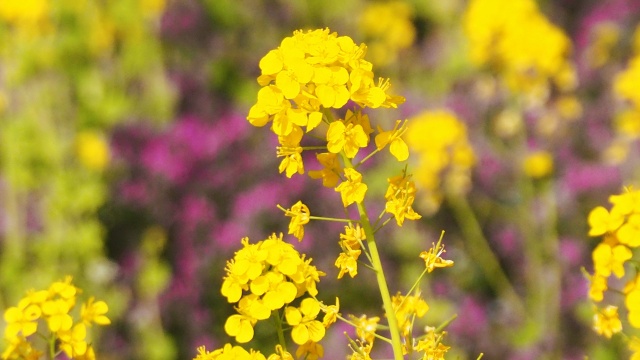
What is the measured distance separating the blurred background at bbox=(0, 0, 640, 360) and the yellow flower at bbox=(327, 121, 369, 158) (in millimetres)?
1597

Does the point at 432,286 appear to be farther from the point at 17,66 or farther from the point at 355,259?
the point at 355,259

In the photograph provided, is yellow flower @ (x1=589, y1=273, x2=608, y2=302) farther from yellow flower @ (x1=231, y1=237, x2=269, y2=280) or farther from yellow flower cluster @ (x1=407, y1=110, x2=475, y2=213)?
yellow flower cluster @ (x1=407, y1=110, x2=475, y2=213)

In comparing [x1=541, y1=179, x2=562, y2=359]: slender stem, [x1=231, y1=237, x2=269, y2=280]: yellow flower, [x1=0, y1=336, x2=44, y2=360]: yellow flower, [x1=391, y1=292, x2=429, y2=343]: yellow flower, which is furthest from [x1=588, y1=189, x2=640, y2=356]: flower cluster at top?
[x1=541, y1=179, x2=562, y2=359]: slender stem

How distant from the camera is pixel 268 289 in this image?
100 centimetres

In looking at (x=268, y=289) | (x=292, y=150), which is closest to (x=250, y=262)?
(x=268, y=289)

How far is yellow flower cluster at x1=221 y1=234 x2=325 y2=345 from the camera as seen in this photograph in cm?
99

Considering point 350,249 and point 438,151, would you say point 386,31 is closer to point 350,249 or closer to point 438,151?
point 438,151

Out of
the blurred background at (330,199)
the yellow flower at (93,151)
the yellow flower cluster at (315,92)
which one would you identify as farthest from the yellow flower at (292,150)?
the yellow flower at (93,151)

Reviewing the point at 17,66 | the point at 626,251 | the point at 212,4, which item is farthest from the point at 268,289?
the point at 212,4

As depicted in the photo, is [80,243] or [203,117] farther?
[203,117]

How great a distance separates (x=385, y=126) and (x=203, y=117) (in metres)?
0.77

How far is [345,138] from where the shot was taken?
1000 mm

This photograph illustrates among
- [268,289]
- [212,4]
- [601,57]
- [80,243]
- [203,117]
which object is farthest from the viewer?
[212,4]

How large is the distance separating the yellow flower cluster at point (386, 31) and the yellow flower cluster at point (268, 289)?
386cm
